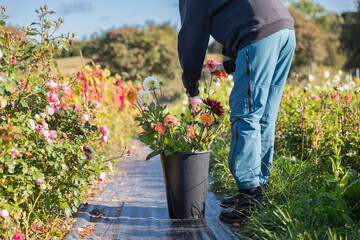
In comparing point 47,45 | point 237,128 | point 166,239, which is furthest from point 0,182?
point 237,128

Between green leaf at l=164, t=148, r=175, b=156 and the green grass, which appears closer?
the green grass

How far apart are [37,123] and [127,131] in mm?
4218

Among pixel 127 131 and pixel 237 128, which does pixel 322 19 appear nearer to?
pixel 127 131

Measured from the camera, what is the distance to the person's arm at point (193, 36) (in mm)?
1976

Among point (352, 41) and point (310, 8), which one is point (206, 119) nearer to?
point (352, 41)

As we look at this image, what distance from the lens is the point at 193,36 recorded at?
200 centimetres

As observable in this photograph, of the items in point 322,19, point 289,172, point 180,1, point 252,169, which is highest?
point 322,19

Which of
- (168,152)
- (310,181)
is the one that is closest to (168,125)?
(168,152)

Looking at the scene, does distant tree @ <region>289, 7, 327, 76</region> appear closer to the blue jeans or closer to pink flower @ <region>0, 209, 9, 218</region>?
the blue jeans

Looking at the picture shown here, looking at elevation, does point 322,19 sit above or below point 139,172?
above

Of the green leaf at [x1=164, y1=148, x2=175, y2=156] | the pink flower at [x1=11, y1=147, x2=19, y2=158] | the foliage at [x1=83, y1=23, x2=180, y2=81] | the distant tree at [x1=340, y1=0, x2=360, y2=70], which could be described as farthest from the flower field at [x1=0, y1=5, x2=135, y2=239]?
the distant tree at [x1=340, y1=0, x2=360, y2=70]

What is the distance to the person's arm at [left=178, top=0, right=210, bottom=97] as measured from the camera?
6.48 ft

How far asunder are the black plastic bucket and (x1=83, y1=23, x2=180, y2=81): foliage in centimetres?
989

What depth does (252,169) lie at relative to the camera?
6.75ft
